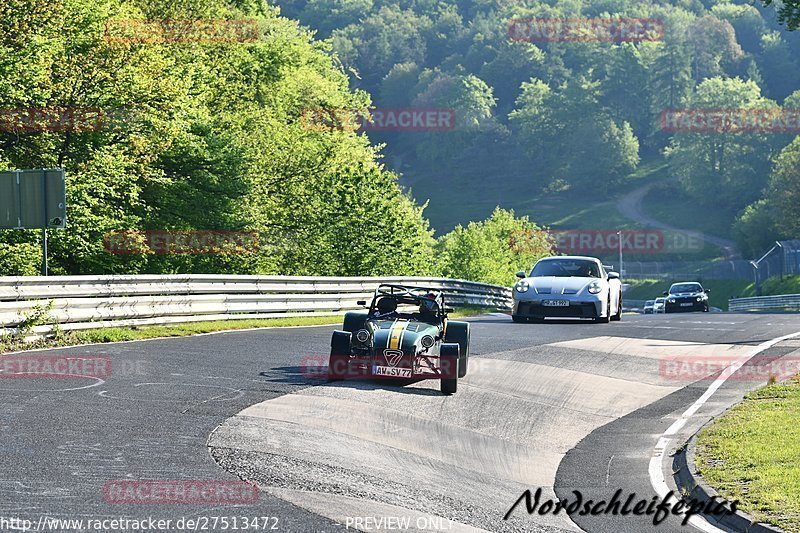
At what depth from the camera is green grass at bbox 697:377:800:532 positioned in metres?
8.50

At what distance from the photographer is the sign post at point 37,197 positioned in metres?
19.1

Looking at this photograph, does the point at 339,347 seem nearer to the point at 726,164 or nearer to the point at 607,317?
the point at 607,317

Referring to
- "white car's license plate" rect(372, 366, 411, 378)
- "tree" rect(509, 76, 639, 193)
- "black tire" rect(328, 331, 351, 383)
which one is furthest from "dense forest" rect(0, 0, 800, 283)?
"tree" rect(509, 76, 639, 193)

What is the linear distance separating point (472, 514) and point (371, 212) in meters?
40.4

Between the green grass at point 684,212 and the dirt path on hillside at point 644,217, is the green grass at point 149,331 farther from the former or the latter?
the green grass at point 684,212

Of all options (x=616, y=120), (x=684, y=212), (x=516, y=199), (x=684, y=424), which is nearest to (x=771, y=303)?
(x=684, y=424)

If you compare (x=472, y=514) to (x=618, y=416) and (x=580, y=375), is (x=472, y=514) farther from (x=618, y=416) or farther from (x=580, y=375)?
(x=580, y=375)

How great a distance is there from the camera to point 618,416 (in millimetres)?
14398

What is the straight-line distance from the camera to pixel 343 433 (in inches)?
431

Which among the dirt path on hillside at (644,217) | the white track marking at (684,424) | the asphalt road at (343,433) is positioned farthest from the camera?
the dirt path on hillside at (644,217)

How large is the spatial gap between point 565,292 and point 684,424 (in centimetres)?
1127

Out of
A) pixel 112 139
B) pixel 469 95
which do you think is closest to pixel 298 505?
pixel 112 139

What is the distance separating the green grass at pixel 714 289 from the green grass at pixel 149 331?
223 feet

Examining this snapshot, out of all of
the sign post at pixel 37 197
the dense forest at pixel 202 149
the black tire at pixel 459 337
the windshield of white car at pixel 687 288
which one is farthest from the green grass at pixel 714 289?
the black tire at pixel 459 337
